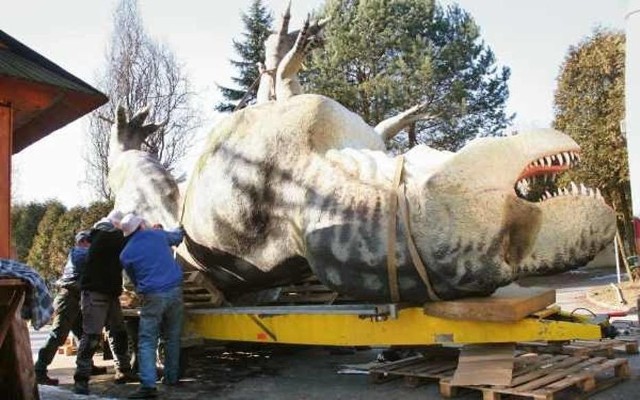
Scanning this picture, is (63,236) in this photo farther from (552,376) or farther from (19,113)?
(552,376)

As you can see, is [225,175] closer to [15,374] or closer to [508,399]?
[15,374]

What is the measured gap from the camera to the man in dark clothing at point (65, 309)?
6719 millimetres

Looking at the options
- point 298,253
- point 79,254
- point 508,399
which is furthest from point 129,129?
point 508,399

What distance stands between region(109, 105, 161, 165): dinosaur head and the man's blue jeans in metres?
3.33

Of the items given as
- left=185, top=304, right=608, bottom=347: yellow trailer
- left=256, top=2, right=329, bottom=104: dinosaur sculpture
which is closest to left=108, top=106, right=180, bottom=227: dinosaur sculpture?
left=256, top=2, right=329, bottom=104: dinosaur sculpture

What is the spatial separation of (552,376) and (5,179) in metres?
4.66

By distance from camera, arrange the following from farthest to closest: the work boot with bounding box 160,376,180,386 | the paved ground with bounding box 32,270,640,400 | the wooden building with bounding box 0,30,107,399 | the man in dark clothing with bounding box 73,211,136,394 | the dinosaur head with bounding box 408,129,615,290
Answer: the work boot with bounding box 160,376,180,386, the man in dark clothing with bounding box 73,211,136,394, the paved ground with bounding box 32,270,640,400, the dinosaur head with bounding box 408,129,615,290, the wooden building with bounding box 0,30,107,399

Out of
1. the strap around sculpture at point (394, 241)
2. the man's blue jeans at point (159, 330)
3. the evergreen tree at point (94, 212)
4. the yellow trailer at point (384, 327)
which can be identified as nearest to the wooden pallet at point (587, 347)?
the yellow trailer at point (384, 327)

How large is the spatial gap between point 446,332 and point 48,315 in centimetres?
292

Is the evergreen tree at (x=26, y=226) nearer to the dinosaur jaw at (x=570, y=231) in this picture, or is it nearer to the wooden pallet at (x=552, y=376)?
the wooden pallet at (x=552, y=376)

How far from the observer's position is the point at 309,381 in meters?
6.44

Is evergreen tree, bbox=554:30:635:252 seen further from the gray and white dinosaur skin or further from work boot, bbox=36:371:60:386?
work boot, bbox=36:371:60:386

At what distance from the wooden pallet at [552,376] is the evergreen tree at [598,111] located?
12.7 metres

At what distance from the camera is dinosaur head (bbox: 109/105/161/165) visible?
364 inches
